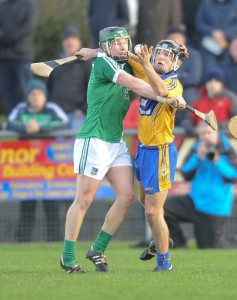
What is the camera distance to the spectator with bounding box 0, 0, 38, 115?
61.8 ft

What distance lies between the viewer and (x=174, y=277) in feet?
34.4

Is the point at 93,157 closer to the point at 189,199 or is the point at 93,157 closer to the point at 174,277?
the point at 174,277

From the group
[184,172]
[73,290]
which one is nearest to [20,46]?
[184,172]

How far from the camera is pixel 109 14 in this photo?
1906cm

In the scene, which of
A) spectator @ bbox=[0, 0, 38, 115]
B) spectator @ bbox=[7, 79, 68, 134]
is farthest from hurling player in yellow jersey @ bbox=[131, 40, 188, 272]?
spectator @ bbox=[0, 0, 38, 115]

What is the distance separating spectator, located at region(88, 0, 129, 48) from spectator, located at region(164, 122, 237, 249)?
396 cm

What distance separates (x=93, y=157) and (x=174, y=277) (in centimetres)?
145

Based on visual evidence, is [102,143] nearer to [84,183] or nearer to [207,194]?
[84,183]

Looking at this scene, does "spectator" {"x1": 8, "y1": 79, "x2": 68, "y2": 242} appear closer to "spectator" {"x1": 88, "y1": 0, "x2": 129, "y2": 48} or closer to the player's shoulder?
"spectator" {"x1": 88, "y1": 0, "x2": 129, "y2": 48}

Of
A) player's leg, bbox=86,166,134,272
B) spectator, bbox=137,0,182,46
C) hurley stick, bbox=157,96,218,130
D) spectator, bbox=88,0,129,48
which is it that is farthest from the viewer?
spectator, bbox=137,0,182,46

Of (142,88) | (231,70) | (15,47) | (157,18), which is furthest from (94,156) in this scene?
(157,18)

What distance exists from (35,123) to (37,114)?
1.71 ft

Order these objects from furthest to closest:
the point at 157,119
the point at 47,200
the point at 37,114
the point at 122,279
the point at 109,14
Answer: the point at 109,14, the point at 37,114, the point at 47,200, the point at 157,119, the point at 122,279

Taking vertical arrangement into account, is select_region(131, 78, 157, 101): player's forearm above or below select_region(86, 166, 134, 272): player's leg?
above
